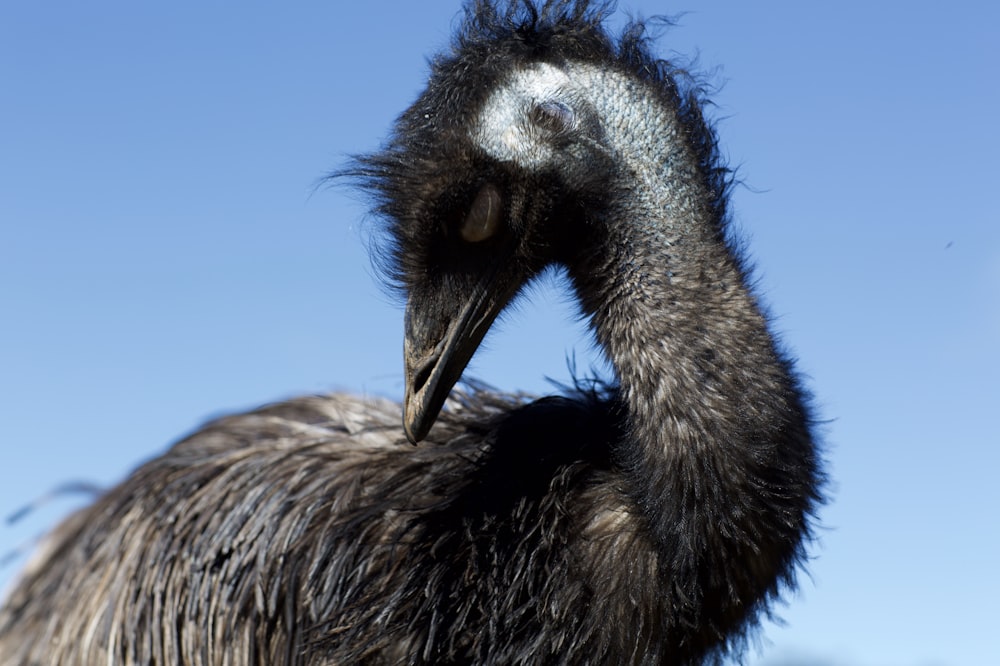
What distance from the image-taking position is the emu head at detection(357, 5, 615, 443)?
4.00 meters

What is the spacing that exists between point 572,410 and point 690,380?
2.44 ft

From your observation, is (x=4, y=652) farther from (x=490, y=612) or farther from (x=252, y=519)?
(x=490, y=612)

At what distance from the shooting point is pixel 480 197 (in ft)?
13.1

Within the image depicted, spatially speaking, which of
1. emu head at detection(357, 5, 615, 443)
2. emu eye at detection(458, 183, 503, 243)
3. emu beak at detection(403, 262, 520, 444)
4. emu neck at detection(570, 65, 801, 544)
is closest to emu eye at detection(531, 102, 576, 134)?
emu head at detection(357, 5, 615, 443)

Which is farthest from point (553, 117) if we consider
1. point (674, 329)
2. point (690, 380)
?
point (690, 380)

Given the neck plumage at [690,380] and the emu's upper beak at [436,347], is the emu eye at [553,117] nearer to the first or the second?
the neck plumage at [690,380]

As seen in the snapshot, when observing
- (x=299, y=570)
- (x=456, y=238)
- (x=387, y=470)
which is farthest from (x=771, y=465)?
(x=299, y=570)

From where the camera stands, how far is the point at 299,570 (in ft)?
15.1

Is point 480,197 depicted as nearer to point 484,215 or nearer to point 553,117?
point 484,215

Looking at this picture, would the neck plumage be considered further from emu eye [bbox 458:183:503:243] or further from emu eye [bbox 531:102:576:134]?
emu eye [bbox 458:183:503:243]

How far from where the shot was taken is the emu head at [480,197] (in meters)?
4.00

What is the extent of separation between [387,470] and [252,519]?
1.85ft

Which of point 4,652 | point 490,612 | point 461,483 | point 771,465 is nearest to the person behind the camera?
point 771,465

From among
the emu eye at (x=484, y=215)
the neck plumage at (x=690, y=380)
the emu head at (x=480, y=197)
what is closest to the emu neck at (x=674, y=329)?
the neck plumage at (x=690, y=380)
